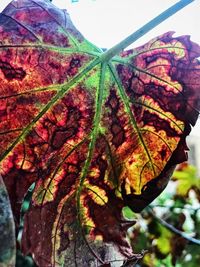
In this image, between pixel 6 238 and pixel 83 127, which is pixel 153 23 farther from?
pixel 6 238

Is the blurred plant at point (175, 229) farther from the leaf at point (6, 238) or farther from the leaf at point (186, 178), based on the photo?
the leaf at point (6, 238)

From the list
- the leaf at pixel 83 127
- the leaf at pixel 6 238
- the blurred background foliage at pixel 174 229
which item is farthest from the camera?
the blurred background foliage at pixel 174 229

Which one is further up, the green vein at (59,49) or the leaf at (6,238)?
the green vein at (59,49)

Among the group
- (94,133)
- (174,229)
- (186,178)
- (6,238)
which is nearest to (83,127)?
(94,133)

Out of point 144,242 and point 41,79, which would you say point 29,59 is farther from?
point 144,242

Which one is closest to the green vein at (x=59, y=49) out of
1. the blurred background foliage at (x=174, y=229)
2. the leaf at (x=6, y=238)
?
the leaf at (x=6, y=238)

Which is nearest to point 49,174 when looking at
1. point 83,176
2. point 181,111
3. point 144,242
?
point 83,176
